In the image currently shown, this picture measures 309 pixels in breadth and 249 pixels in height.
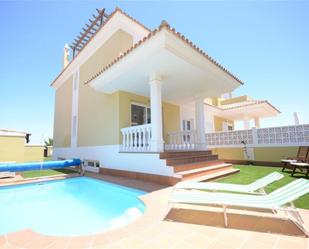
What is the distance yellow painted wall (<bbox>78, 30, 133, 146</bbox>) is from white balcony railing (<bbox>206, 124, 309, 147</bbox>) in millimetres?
8983

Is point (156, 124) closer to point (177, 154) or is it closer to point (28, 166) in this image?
point (177, 154)

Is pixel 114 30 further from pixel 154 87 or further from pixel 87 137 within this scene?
pixel 87 137

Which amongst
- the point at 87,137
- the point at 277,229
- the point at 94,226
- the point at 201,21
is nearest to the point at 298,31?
the point at 201,21

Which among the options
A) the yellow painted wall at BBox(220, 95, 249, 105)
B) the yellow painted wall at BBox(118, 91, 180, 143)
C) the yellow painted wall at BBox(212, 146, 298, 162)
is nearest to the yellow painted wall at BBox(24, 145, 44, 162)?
the yellow painted wall at BBox(118, 91, 180, 143)

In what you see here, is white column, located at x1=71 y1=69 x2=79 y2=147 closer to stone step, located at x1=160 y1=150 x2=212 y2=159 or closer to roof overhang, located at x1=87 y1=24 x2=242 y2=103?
roof overhang, located at x1=87 y1=24 x2=242 y2=103

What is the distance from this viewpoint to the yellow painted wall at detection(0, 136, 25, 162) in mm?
10680

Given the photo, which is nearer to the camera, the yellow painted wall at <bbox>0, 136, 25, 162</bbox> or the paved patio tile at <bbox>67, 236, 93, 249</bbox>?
the paved patio tile at <bbox>67, 236, 93, 249</bbox>

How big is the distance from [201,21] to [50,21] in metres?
9.38

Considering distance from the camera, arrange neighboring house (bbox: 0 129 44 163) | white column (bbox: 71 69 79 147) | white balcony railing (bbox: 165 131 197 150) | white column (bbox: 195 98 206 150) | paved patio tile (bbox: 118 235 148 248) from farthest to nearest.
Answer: white column (bbox: 71 69 79 147) → neighboring house (bbox: 0 129 44 163) → white balcony railing (bbox: 165 131 197 150) → white column (bbox: 195 98 206 150) → paved patio tile (bbox: 118 235 148 248)

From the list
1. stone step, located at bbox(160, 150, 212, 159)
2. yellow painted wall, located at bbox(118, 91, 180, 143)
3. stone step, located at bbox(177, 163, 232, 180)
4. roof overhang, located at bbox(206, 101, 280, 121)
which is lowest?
stone step, located at bbox(177, 163, 232, 180)

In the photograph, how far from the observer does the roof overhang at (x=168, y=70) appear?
537 cm

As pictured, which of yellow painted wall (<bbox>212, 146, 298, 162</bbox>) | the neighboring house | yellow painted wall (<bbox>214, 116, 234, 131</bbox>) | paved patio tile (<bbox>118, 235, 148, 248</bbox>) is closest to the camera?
paved patio tile (<bbox>118, 235, 148, 248</bbox>)

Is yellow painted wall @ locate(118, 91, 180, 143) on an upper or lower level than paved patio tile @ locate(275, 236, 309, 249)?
upper

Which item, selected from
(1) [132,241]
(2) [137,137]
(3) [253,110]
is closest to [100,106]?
(2) [137,137]
